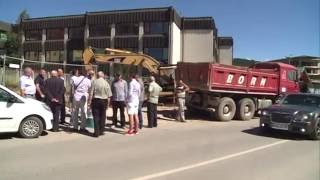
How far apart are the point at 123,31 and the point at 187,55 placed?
7.71 metres

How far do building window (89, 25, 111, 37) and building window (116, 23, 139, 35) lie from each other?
1.15 metres

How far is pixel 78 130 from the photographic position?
1466cm

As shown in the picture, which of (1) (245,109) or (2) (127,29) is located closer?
(1) (245,109)

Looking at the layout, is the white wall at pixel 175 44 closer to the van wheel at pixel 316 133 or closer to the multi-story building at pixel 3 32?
the multi-story building at pixel 3 32

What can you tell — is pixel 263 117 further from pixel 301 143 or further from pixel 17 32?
pixel 17 32

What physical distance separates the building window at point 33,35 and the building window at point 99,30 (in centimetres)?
846

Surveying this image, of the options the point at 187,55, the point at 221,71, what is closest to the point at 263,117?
the point at 221,71

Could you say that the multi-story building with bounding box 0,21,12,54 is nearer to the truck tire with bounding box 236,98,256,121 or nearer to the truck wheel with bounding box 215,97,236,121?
the truck tire with bounding box 236,98,256,121

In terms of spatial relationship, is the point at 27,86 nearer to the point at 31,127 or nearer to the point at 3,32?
the point at 31,127

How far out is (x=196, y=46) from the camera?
56.6 meters

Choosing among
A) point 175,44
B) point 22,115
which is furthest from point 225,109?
point 175,44

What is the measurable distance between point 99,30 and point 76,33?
3496 mm

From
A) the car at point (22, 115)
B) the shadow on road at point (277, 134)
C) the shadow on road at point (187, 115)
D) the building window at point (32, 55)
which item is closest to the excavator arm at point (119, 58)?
the shadow on road at point (187, 115)

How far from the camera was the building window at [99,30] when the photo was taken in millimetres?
56094
